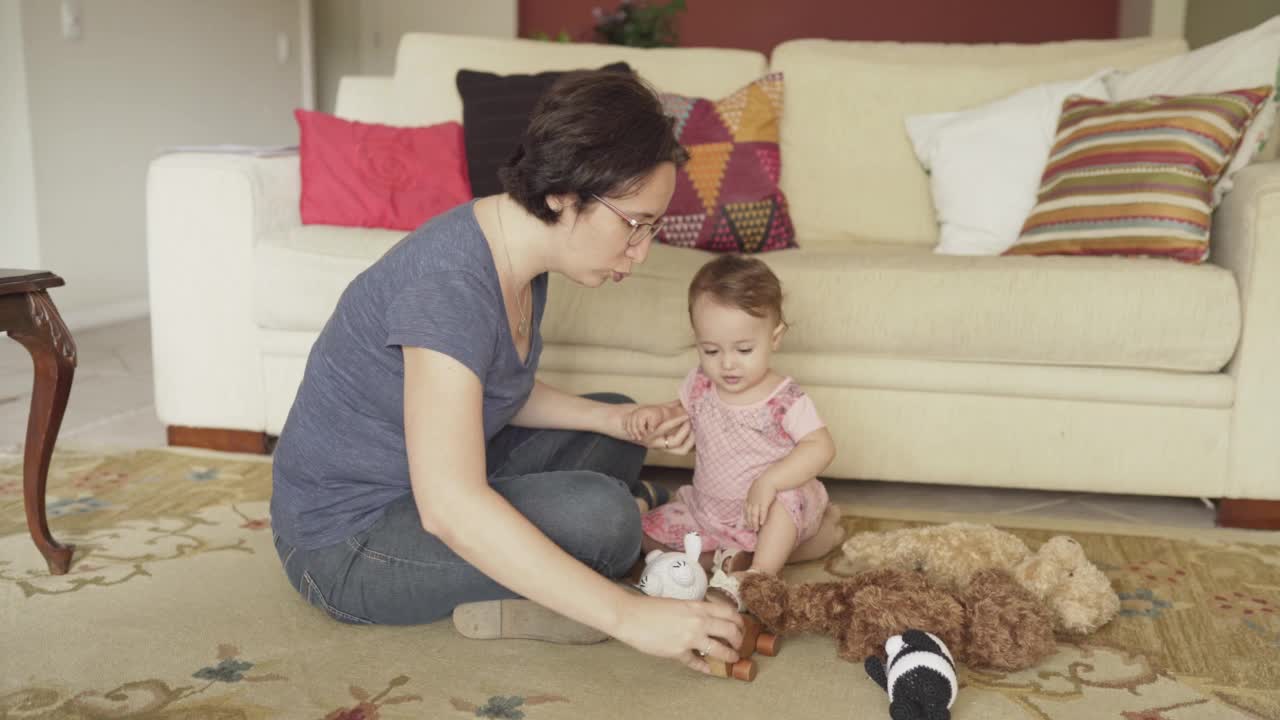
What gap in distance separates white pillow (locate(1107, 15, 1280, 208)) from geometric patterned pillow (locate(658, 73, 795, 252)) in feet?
2.84

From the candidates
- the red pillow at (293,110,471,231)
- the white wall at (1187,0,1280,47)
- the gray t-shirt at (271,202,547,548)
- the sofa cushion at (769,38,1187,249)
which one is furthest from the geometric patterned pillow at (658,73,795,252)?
the white wall at (1187,0,1280,47)

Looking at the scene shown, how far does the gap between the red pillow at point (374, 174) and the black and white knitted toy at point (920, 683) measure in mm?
1623

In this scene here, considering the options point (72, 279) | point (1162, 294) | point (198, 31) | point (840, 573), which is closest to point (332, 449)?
point (840, 573)

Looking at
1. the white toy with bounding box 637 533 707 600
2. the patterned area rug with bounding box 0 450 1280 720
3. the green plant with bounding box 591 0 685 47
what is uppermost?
the green plant with bounding box 591 0 685 47

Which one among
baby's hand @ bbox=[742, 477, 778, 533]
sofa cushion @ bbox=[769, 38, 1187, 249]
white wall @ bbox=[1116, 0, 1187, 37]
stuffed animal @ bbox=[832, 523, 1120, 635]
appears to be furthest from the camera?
white wall @ bbox=[1116, 0, 1187, 37]

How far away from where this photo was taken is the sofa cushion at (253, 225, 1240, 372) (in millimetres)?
2057

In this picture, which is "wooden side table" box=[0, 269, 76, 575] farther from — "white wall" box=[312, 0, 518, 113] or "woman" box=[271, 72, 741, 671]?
"white wall" box=[312, 0, 518, 113]

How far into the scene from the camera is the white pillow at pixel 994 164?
100 inches

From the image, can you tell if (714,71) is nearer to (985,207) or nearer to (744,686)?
(985,207)

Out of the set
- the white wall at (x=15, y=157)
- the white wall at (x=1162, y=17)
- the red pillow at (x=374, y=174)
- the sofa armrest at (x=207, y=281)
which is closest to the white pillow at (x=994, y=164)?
the red pillow at (x=374, y=174)

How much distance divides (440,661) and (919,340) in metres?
1.16

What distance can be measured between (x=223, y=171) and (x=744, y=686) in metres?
1.70

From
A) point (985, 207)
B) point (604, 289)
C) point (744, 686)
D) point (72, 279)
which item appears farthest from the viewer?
point (72, 279)

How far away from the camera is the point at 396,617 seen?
4.89ft
